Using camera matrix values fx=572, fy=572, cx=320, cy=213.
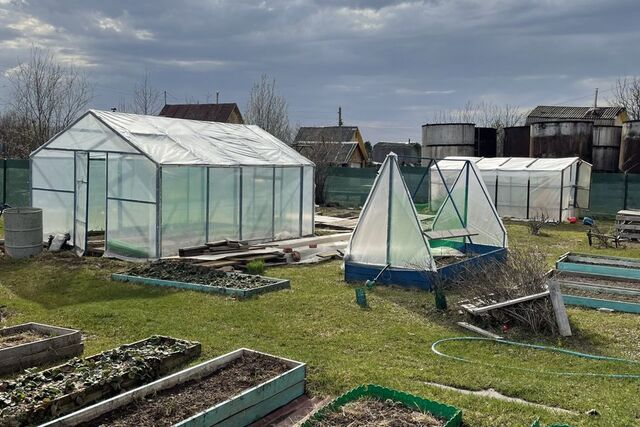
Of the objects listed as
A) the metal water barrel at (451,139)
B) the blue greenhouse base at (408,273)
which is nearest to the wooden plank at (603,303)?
the blue greenhouse base at (408,273)

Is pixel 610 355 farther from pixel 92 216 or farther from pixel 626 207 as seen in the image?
pixel 626 207

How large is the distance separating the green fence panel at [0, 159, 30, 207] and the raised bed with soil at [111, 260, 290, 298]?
14306 millimetres

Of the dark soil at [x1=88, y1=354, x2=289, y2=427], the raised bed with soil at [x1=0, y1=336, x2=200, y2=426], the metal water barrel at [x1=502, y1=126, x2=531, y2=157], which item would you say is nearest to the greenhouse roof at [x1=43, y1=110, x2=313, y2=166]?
the raised bed with soil at [x1=0, y1=336, x2=200, y2=426]

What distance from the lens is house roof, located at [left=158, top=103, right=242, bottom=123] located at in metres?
47.0

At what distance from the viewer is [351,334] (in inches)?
295

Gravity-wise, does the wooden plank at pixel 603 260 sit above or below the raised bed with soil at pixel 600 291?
above

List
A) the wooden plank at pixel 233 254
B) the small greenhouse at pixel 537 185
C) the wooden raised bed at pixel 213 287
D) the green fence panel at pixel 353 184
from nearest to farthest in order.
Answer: the wooden raised bed at pixel 213 287 < the wooden plank at pixel 233 254 < the small greenhouse at pixel 537 185 < the green fence panel at pixel 353 184

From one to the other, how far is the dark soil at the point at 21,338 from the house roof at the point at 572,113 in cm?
3955

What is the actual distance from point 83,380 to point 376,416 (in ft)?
8.75

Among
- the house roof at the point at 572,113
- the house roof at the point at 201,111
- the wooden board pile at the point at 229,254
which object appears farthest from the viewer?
the house roof at the point at 201,111

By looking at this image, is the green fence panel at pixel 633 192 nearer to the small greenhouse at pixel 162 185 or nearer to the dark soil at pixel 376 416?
the small greenhouse at pixel 162 185

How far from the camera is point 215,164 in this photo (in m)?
13.7

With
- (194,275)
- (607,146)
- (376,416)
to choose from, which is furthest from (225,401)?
(607,146)

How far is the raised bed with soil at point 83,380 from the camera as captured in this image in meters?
4.66
